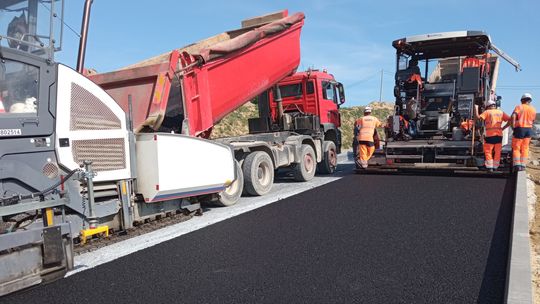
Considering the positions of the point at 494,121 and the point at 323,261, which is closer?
the point at 323,261

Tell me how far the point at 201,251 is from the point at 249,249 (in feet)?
1.57

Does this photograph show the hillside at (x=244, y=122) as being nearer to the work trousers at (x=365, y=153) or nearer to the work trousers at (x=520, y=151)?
the work trousers at (x=365, y=153)

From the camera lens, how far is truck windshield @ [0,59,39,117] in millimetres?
3539

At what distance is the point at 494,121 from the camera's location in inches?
328

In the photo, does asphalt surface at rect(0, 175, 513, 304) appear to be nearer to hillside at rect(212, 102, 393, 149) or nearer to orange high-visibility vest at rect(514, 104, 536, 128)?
orange high-visibility vest at rect(514, 104, 536, 128)

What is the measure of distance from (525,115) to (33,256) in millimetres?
8440

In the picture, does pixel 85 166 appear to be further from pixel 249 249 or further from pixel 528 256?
pixel 528 256

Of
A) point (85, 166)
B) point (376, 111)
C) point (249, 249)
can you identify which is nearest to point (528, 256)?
point (249, 249)

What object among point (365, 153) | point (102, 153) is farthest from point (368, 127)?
point (102, 153)

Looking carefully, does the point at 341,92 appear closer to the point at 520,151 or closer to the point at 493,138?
the point at 493,138

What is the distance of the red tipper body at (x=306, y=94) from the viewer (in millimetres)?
10281

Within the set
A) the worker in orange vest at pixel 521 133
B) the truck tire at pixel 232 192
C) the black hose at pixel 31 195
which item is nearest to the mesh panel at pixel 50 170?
the black hose at pixel 31 195

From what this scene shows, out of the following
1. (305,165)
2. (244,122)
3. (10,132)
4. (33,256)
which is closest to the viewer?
(33,256)

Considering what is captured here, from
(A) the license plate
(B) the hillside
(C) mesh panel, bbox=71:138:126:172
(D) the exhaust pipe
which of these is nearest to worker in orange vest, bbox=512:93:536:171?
(C) mesh panel, bbox=71:138:126:172
